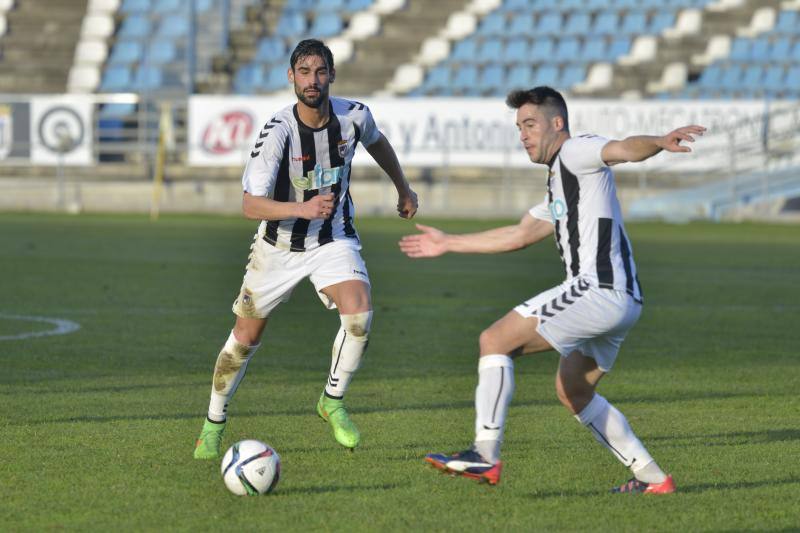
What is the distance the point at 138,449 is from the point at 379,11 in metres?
33.0

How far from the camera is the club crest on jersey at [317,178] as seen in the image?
7320mm

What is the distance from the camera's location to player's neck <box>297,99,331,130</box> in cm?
729

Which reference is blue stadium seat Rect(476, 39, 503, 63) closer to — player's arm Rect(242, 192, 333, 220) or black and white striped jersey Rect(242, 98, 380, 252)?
black and white striped jersey Rect(242, 98, 380, 252)

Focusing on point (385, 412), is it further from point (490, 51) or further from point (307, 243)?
point (490, 51)

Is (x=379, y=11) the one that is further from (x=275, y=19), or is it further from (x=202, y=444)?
(x=202, y=444)

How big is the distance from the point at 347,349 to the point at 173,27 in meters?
33.6

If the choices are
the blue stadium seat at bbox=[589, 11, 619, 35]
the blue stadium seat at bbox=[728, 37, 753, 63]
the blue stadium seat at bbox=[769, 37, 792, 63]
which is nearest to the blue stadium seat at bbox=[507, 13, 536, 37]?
the blue stadium seat at bbox=[589, 11, 619, 35]

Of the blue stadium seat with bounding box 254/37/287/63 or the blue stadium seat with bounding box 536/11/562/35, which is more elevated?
the blue stadium seat with bounding box 536/11/562/35

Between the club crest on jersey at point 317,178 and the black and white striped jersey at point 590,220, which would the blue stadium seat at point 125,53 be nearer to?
the club crest on jersey at point 317,178

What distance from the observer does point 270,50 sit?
1507 inches

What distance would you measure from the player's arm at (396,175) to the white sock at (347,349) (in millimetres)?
752

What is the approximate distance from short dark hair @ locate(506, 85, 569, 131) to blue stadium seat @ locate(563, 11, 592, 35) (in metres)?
32.5

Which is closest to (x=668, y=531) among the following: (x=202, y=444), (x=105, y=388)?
(x=202, y=444)

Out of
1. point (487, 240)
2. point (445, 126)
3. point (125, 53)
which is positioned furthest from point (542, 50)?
point (487, 240)
